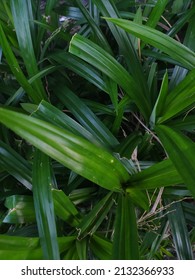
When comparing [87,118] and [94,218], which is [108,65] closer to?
[87,118]

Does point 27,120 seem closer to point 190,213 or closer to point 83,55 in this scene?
point 83,55

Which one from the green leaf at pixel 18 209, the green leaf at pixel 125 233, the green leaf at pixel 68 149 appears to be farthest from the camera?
the green leaf at pixel 18 209

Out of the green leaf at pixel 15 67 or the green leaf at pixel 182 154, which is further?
the green leaf at pixel 15 67

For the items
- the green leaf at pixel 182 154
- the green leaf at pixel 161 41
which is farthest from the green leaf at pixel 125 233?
the green leaf at pixel 161 41

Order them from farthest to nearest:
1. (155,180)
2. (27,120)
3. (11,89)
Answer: (11,89) → (155,180) → (27,120)

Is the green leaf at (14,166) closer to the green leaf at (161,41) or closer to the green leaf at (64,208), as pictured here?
the green leaf at (64,208)

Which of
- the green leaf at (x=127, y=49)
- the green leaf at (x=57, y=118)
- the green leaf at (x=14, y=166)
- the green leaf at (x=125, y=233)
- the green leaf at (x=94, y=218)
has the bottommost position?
the green leaf at (x=125, y=233)
